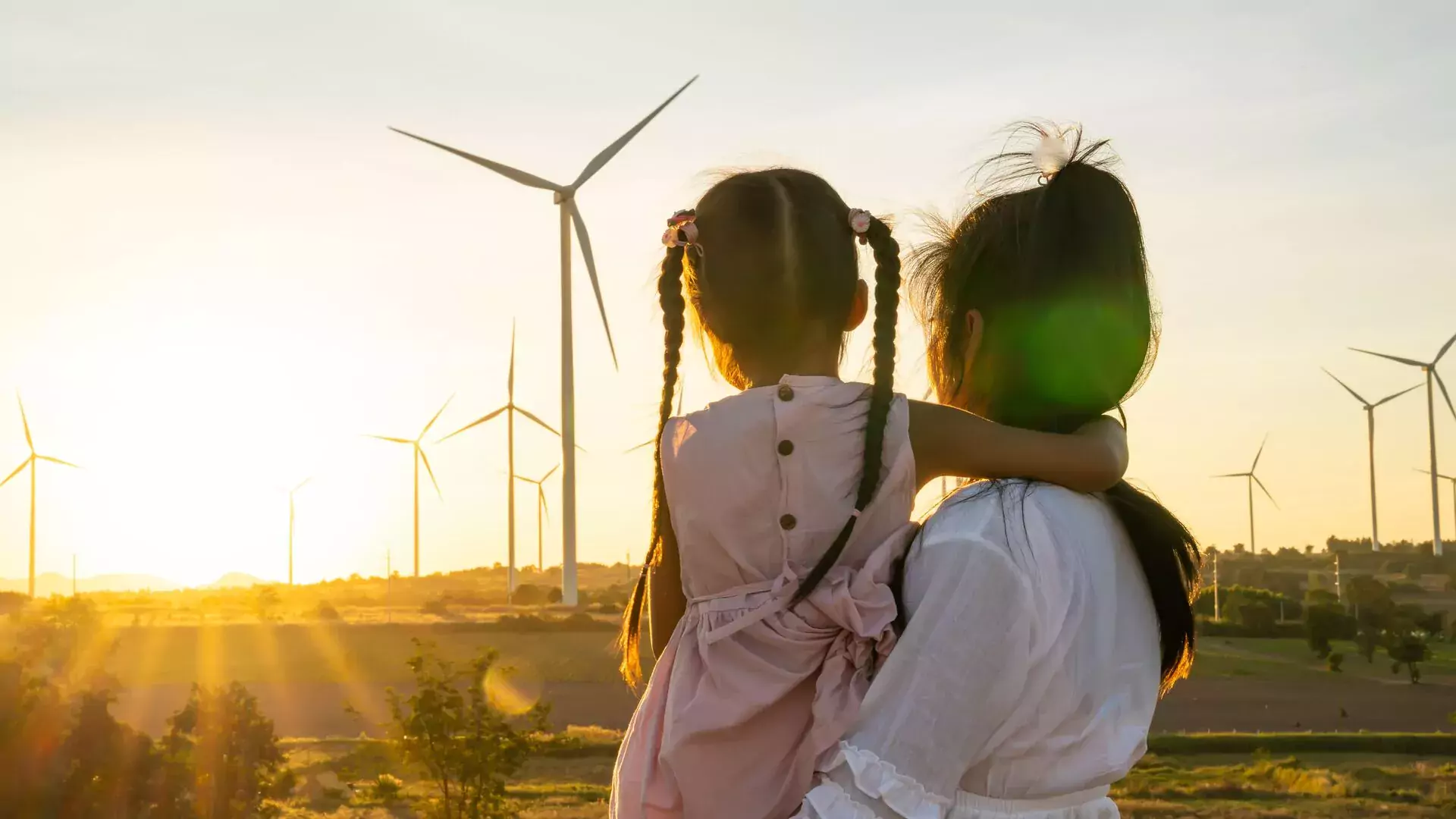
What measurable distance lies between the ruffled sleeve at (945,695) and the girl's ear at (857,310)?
112 centimetres

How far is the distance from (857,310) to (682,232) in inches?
21.1

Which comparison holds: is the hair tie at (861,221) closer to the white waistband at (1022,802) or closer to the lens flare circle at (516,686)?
the white waistband at (1022,802)

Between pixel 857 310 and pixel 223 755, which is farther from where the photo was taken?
pixel 223 755

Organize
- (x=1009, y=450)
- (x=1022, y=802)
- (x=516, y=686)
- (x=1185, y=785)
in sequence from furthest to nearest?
(x=516, y=686), (x=1185, y=785), (x=1009, y=450), (x=1022, y=802)

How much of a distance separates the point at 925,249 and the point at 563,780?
163 feet

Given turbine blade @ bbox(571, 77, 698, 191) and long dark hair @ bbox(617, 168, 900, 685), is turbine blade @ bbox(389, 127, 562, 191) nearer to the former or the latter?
turbine blade @ bbox(571, 77, 698, 191)

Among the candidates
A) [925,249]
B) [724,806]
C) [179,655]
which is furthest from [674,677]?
[179,655]

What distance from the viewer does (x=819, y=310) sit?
162 inches

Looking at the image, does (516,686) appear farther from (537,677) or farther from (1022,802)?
(1022,802)

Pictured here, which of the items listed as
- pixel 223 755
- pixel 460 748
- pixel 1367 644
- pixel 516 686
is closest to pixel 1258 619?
pixel 1367 644

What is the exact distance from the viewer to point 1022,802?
333 centimetres

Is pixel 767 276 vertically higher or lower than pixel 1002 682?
higher

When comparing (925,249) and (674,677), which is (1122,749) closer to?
(674,677)

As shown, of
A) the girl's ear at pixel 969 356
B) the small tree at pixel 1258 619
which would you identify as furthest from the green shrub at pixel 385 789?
the small tree at pixel 1258 619
